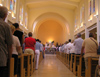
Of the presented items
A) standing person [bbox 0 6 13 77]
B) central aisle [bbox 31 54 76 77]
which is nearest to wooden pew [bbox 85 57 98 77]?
central aisle [bbox 31 54 76 77]

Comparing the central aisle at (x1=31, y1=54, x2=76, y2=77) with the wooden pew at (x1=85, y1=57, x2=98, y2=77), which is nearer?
the wooden pew at (x1=85, y1=57, x2=98, y2=77)

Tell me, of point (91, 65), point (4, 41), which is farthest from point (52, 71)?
point (4, 41)

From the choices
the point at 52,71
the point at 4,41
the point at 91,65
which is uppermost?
the point at 4,41

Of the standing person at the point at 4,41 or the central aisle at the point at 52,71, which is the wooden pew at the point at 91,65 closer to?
the central aisle at the point at 52,71

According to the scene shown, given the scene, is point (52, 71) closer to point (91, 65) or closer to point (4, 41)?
point (91, 65)

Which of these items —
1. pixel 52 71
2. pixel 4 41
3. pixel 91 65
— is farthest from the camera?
pixel 52 71

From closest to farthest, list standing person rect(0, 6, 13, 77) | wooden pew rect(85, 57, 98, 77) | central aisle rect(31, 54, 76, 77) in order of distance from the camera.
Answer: standing person rect(0, 6, 13, 77) < wooden pew rect(85, 57, 98, 77) < central aisle rect(31, 54, 76, 77)

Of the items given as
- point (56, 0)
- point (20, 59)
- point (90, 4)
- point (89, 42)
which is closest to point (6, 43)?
point (20, 59)

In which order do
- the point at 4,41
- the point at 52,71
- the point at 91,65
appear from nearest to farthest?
the point at 4,41 < the point at 91,65 < the point at 52,71

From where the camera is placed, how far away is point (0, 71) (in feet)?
7.62

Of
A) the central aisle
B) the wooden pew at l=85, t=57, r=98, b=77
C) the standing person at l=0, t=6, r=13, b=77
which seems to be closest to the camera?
the standing person at l=0, t=6, r=13, b=77

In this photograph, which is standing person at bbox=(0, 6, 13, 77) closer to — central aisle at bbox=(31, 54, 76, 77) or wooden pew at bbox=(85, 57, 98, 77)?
wooden pew at bbox=(85, 57, 98, 77)

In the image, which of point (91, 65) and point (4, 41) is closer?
point (4, 41)

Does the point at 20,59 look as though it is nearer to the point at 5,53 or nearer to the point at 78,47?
the point at 5,53
